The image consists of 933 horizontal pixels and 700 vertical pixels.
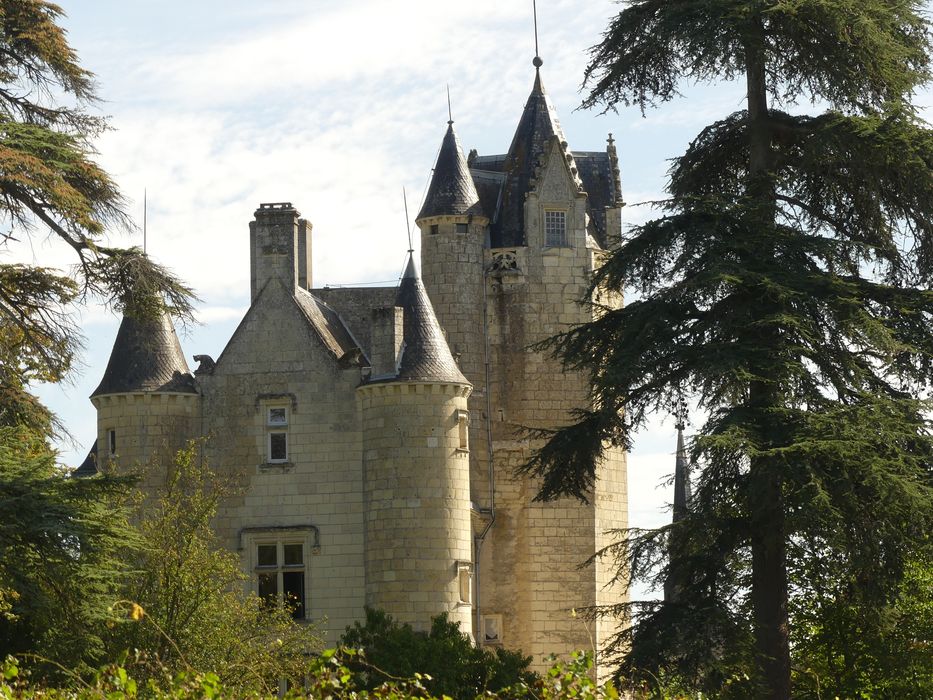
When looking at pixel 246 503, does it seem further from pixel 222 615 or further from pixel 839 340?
pixel 839 340

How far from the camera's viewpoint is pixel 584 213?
114ft

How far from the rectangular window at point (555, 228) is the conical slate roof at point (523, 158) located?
48 centimetres

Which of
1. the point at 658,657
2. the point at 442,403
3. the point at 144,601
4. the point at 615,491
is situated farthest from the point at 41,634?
the point at 615,491

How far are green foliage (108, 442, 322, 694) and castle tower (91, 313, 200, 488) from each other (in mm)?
4033

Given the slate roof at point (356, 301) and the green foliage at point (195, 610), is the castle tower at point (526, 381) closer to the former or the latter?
the slate roof at point (356, 301)

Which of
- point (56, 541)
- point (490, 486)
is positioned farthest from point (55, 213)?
point (490, 486)

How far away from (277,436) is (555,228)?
700 centimetres

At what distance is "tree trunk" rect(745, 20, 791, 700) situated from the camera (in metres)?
19.2

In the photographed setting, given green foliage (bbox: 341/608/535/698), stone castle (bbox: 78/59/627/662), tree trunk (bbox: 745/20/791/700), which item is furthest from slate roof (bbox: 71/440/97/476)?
tree trunk (bbox: 745/20/791/700)

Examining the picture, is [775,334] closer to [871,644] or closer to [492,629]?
[871,644]

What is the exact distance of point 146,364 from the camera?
31656 millimetres

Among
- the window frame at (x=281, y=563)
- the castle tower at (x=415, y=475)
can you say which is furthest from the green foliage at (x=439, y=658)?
the window frame at (x=281, y=563)

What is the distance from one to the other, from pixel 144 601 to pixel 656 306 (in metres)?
8.30

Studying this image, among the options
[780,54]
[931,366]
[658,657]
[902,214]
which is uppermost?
[780,54]
